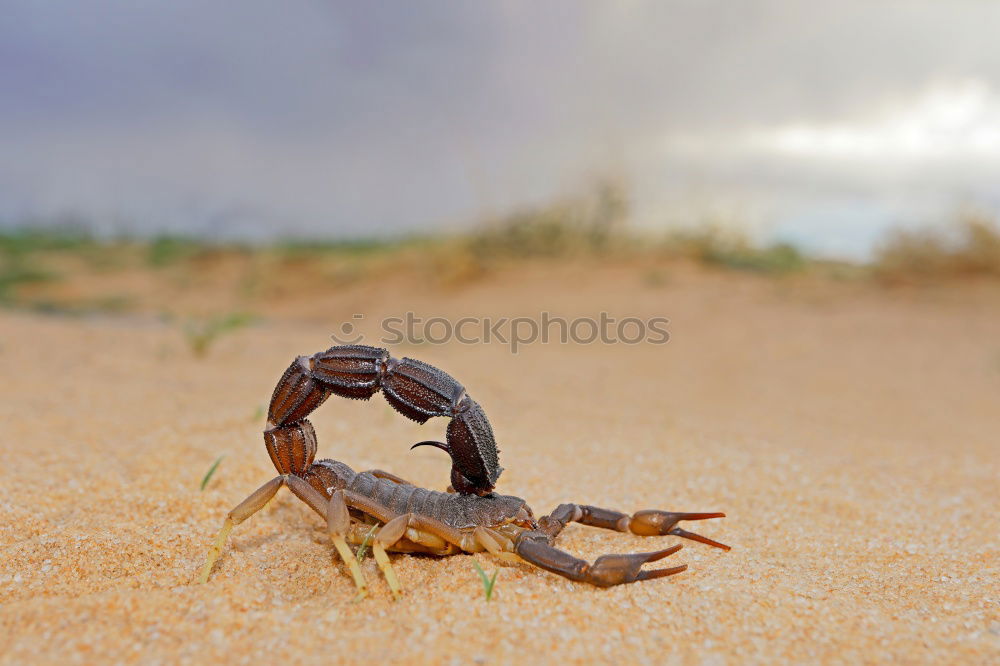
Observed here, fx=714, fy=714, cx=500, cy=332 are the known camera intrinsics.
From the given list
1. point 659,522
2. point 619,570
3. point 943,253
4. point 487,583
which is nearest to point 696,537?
point 659,522

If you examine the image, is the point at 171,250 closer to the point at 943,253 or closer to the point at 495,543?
the point at 943,253

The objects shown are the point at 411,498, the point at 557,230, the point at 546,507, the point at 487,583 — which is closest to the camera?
the point at 487,583

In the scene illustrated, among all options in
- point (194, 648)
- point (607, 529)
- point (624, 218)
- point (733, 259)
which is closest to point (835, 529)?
point (607, 529)

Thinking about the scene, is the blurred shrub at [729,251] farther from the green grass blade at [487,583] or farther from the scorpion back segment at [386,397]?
the green grass blade at [487,583]

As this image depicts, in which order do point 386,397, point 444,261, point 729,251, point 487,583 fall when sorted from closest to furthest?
point 487,583 → point 386,397 → point 729,251 → point 444,261

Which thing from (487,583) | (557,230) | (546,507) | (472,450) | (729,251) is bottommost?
(546,507)

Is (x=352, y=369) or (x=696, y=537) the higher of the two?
(x=352, y=369)

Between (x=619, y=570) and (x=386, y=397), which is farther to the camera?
(x=386, y=397)
